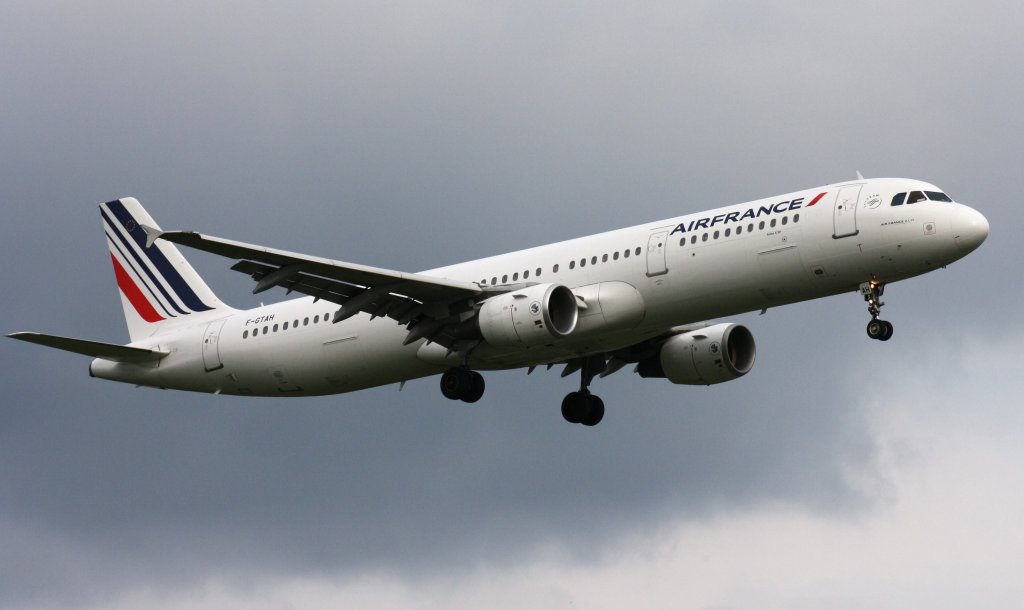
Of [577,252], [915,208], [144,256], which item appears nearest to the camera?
[915,208]

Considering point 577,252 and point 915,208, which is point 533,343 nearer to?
point 577,252

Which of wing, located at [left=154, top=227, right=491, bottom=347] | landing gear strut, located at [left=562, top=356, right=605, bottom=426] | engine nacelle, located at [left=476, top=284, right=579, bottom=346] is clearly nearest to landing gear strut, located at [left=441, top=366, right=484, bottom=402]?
wing, located at [left=154, top=227, right=491, bottom=347]

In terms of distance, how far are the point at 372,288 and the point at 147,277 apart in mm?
15011

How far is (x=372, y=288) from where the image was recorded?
48.1 metres

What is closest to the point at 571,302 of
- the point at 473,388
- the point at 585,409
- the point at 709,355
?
the point at 473,388

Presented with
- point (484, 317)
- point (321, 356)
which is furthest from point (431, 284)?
point (321, 356)

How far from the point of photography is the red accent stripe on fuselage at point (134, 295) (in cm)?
5891

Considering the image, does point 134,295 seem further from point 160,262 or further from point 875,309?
point 875,309

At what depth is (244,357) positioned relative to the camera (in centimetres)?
5447

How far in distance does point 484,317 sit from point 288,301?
10311mm

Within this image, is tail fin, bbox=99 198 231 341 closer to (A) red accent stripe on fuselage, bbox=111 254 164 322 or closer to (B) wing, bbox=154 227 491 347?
(A) red accent stripe on fuselage, bbox=111 254 164 322

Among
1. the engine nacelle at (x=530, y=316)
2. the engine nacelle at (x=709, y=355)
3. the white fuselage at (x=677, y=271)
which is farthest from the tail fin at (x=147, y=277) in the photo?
the engine nacelle at (x=709, y=355)

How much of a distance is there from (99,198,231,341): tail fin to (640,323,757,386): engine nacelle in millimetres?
15703

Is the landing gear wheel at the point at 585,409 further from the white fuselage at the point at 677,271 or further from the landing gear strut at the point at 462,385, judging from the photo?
the landing gear strut at the point at 462,385
